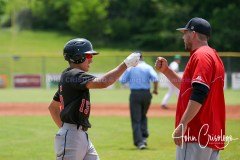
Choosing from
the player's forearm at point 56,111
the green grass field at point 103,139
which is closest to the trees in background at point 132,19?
the green grass field at point 103,139

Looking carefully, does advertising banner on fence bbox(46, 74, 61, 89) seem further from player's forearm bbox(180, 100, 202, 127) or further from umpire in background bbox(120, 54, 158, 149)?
player's forearm bbox(180, 100, 202, 127)

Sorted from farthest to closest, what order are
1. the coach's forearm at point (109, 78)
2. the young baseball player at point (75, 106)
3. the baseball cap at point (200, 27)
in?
the young baseball player at point (75, 106)
the coach's forearm at point (109, 78)
the baseball cap at point (200, 27)

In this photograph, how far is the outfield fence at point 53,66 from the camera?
35.2m

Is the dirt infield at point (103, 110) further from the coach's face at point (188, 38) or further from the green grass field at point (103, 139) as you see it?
the coach's face at point (188, 38)

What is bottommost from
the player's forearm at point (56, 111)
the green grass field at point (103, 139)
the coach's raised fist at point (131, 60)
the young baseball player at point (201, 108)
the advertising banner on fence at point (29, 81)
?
the advertising banner on fence at point (29, 81)

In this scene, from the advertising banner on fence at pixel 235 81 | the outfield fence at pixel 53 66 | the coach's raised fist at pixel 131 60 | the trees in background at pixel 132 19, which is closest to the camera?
the coach's raised fist at pixel 131 60

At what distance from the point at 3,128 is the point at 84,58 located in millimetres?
10442

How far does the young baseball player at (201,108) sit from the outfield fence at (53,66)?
1124 inches

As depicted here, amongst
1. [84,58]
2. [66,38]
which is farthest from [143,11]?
[84,58]

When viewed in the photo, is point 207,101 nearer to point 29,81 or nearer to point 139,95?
point 139,95

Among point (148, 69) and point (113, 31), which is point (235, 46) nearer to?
point (113, 31)

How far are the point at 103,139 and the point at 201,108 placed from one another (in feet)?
29.3

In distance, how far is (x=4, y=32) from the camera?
71.5 meters

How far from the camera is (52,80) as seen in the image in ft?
121
